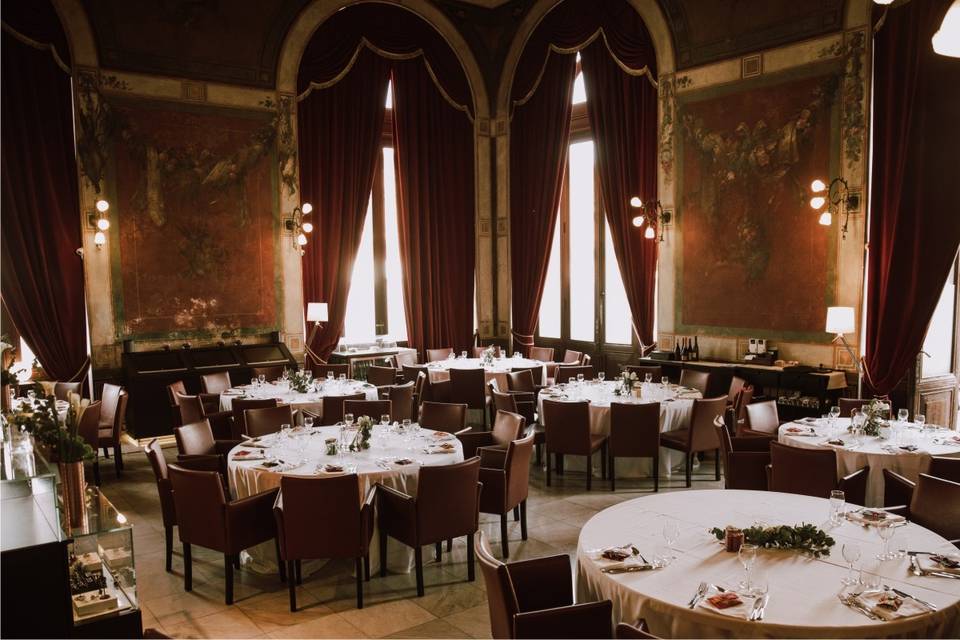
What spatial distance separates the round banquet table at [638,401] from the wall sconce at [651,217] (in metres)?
2.46

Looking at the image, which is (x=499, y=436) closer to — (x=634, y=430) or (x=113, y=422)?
(x=634, y=430)

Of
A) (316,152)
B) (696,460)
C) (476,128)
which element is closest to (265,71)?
(316,152)

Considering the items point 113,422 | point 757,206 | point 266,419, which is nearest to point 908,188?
point 757,206

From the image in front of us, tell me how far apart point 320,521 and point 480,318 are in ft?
25.5

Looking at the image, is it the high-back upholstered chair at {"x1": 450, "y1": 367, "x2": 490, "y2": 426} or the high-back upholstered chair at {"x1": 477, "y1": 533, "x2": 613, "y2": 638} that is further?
the high-back upholstered chair at {"x1": 450, "y1": 367, "x2": 490, "y2": 426}

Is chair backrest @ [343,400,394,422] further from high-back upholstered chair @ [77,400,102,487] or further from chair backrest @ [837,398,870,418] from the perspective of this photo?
chair backrest @ [837,398,870,418]

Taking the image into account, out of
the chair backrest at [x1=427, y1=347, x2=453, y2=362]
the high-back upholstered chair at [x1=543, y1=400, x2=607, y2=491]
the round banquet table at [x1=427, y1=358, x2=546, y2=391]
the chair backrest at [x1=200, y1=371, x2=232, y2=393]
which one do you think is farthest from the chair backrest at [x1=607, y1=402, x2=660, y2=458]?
the chair backrest at [x1=200, y1=371, x2=232, y2=393]

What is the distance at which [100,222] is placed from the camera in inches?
345

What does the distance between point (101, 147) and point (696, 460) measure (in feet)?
26.0

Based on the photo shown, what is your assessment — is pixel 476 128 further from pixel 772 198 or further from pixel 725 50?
pixel 772 198

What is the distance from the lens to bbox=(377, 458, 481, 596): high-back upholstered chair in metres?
4.49

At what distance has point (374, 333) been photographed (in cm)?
1143

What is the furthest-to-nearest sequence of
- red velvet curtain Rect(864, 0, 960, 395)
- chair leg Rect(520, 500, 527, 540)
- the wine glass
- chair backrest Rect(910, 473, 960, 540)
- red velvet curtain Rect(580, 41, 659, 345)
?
red velvet curtain Rect(580, 41, 659, 345) < red velvet curtain Rect(864, 0, 960, 395) < chair leg Rect(520, 500, 527, 540) < chair backrest Rect(910, 473, 960, 540) < the wine glass

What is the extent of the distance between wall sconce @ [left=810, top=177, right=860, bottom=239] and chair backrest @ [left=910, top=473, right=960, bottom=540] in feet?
13.5
